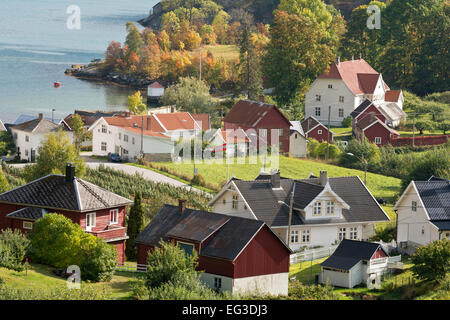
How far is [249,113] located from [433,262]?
120 feet

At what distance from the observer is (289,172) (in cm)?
5597

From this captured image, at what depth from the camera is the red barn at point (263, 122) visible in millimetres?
64812

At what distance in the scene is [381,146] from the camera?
210 ft

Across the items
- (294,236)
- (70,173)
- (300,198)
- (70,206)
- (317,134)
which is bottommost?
(294,236)

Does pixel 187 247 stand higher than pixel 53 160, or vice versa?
pixel 53 160

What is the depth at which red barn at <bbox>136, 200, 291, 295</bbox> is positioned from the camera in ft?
100

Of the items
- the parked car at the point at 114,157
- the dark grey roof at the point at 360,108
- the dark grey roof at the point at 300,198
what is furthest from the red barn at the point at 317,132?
the dark grey roof at the point at 300,198

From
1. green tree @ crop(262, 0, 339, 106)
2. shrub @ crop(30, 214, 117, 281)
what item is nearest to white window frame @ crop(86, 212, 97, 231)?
shrub @ crop(30, 214, 117, 281)

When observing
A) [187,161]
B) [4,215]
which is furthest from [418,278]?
[187,161]

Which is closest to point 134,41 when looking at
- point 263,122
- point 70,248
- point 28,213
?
point 263,122

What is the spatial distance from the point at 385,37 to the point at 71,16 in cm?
10316

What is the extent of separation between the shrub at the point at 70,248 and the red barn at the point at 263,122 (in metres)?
32.0

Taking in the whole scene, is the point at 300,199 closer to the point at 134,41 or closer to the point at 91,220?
the point at 91,220
